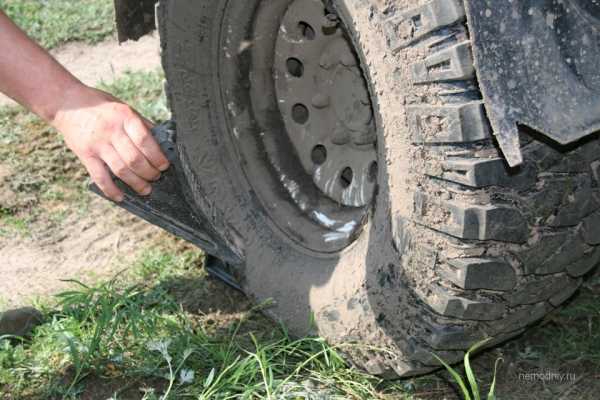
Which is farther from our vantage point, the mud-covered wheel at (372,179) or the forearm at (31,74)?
A: the forearm at (31,74)

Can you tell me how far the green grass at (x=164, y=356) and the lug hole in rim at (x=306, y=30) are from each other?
73 cm

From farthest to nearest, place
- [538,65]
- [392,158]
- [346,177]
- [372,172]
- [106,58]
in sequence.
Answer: [106,58] → [346,177] → [372,172] → [392,158] → [538,65]

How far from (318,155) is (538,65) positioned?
37.9 inches

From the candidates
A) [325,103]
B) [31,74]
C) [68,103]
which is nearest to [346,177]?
[325,103]

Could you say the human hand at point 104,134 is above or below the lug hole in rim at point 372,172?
above

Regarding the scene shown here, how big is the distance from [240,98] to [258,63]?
11 cm

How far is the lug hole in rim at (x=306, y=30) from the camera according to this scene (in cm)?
236

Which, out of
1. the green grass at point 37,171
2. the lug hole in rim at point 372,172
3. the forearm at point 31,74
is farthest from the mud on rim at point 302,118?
the green grass at point 37,171

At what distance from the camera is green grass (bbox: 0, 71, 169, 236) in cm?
326

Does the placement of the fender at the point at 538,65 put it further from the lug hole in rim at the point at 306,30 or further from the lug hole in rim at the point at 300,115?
the lug hole in rim at the point at 300,115

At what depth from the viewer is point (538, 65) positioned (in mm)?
1604

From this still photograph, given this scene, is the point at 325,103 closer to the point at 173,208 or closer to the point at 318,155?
the point at 318,155

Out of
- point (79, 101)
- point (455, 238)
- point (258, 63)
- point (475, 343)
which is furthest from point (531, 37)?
point (79, 101)

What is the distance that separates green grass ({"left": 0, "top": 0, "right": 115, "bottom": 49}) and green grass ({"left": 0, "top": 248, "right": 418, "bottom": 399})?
228 cm
